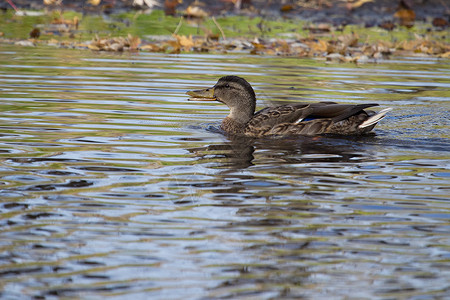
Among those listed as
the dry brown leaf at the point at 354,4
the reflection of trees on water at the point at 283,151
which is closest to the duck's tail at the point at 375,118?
the reflection of trees on water at the point at 283,151

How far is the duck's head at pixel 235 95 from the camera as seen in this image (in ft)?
33.1

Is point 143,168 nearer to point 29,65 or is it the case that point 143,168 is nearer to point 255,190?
point 255,190

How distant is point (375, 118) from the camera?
9.38 meters

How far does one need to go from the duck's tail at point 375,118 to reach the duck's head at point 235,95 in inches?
58.9

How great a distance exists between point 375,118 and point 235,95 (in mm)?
1888

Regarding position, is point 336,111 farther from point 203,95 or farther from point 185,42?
point 185,42

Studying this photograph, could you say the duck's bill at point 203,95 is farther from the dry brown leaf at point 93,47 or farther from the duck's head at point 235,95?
the dry brown leaf at point 93,47

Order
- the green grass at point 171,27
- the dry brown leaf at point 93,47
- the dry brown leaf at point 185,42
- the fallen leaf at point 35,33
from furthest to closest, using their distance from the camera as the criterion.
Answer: the green grass at point 171,27
the fallen leaf at point 35,33
the dry brown leaf at point 185,42
the dry brown leaf at point 93,47

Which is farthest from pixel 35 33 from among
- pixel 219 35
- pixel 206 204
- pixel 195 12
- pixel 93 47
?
pixel 206 204

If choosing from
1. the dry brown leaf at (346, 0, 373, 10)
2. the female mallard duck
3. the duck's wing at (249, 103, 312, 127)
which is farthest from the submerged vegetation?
the duck's wing at (249, 103, 312, 127)

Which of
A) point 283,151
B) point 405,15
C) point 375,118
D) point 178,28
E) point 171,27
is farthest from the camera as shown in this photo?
point 405,15

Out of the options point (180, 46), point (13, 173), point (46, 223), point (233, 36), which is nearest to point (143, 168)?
point (13, 173)

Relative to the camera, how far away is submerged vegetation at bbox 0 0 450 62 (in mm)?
17344

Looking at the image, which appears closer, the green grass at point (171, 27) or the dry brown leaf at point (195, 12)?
the green grass at point (171, 27)
